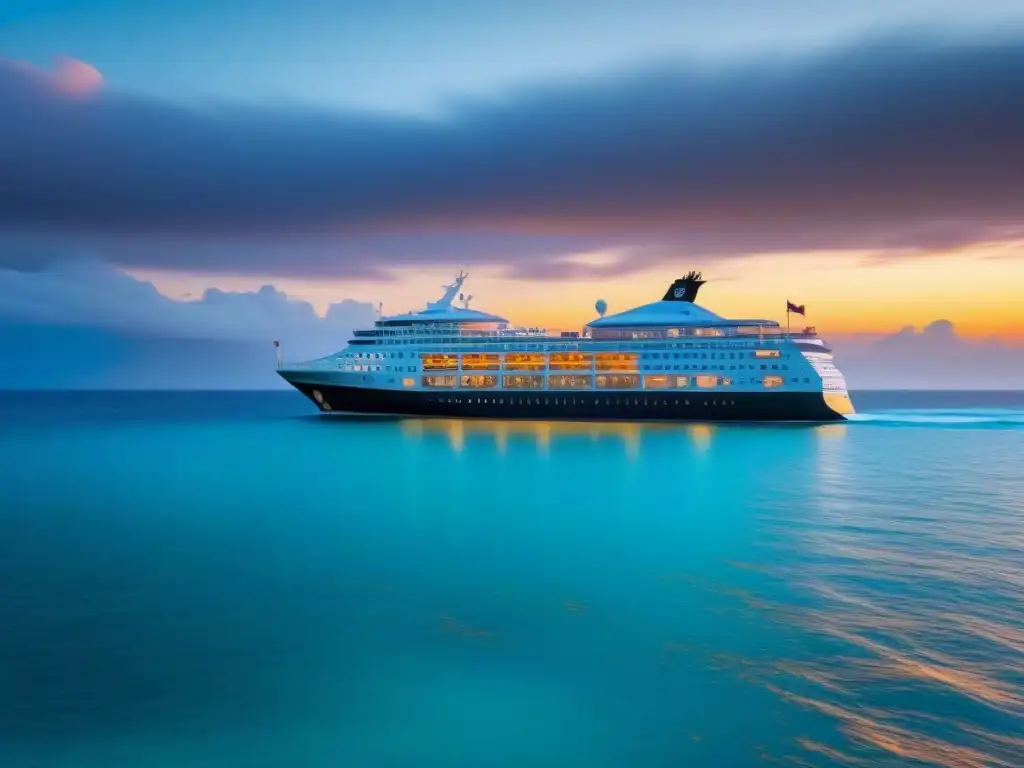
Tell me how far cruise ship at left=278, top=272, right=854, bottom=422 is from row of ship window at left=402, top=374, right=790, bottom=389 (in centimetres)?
10

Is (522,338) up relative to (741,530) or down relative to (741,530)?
up

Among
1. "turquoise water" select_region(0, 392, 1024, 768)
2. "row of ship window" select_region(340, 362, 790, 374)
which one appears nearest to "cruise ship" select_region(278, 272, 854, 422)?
"row of ship window" select_region(340, 362, 790, 374)

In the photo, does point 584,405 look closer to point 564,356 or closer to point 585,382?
point 585,382

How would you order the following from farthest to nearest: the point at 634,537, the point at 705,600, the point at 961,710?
1. the point at 634,537
2. the point at 705,600
3. the point at 961,710

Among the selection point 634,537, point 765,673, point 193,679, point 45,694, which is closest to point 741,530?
point 634,537

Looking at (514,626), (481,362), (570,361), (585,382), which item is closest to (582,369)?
(585,382)

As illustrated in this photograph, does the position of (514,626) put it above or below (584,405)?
below

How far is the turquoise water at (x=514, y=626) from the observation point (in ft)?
35.9

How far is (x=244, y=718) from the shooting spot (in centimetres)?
1162

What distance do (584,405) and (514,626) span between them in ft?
208

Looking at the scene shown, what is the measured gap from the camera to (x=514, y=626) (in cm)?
1570

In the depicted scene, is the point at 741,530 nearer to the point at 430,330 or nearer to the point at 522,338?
the point at 522,338

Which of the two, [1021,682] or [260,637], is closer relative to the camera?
[1021,682]

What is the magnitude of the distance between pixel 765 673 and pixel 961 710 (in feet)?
Answer: 9.37
